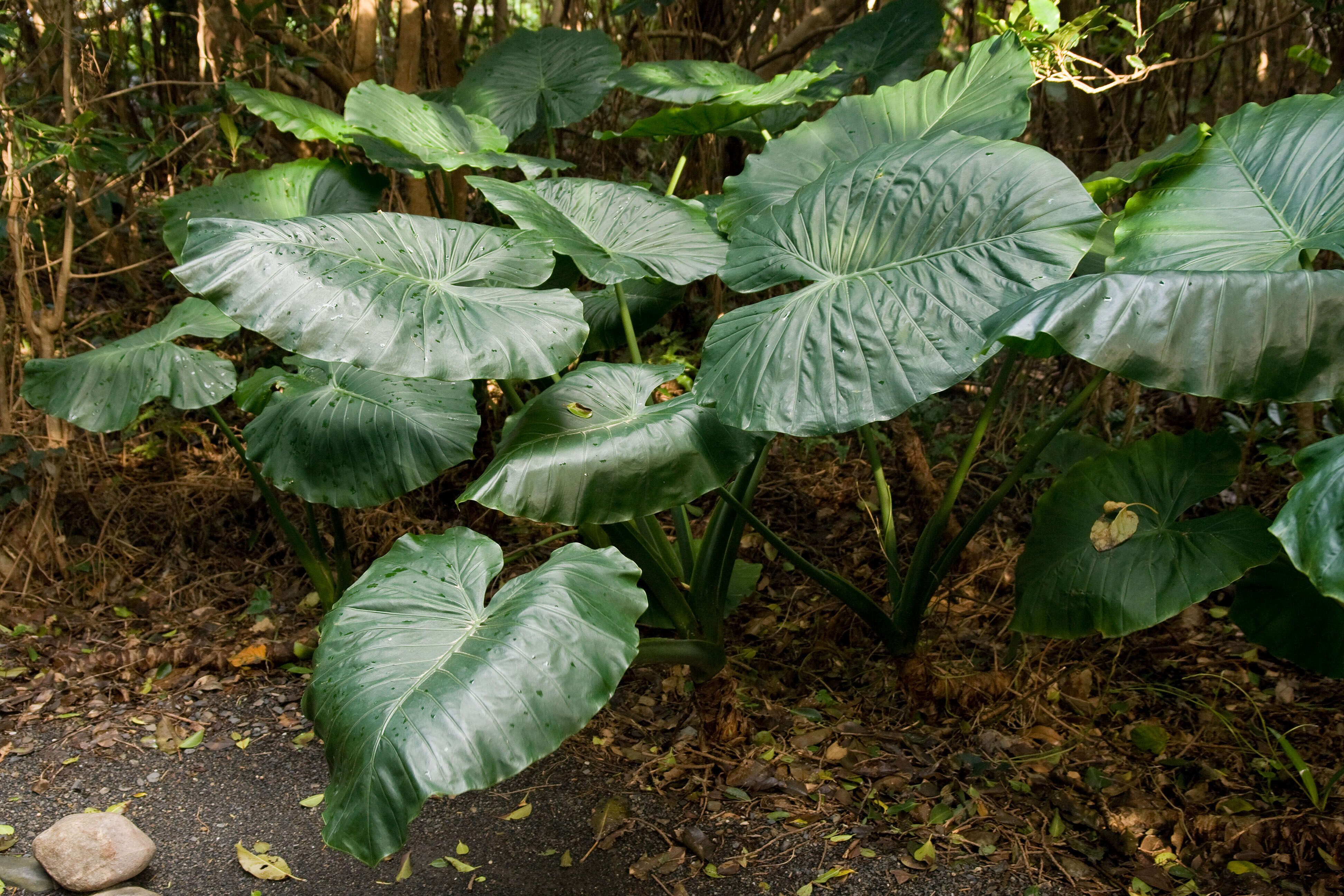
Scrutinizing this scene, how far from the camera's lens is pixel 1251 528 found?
1752mm

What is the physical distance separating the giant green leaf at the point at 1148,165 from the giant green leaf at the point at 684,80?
36.9 inches

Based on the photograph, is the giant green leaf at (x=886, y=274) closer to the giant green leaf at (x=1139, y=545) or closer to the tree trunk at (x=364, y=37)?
the giant green leaf at (x=1139, y=545)

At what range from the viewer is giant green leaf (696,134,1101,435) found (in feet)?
5.13

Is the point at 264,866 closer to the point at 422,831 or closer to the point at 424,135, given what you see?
the point at 422,831

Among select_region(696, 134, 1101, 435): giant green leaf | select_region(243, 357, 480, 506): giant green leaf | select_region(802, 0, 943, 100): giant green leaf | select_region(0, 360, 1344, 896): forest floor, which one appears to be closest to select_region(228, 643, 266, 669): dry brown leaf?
select_region(0, 360, 1344, 896): forest floor

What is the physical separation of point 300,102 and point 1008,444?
2.41 m

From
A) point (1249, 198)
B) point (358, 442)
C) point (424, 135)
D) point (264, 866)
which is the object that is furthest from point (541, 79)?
point (264, 866)

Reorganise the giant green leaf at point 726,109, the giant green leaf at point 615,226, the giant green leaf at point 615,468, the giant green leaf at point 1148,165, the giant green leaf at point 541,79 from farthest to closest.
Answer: the giant green leaf at point 541,79 → the giant green leaf at point 726,109 → the giant green leaf at point 615,226 → the giant green leaf at point 1148,165 → the giant green leaf at point 615,468

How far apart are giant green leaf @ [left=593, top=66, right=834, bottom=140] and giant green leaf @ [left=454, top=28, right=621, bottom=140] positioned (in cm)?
53

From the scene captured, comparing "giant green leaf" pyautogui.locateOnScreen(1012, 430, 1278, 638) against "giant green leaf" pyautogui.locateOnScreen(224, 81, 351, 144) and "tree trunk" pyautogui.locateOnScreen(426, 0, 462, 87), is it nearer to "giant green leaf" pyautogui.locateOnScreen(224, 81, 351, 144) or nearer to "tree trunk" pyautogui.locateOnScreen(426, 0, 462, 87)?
"giant green leaf" pyautogui.locateOnScreen(224, 81, 351, 144)

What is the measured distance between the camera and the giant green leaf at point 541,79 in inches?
116

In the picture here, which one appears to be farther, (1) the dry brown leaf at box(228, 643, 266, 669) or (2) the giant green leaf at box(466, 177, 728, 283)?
(1) the dry brown leaf at box(228, 643, 266, 669)

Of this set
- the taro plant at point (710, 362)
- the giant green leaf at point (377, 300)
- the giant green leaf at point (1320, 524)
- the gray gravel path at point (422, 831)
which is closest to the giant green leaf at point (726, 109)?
the taro plant at point (710, 362)

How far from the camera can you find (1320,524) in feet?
4.02
